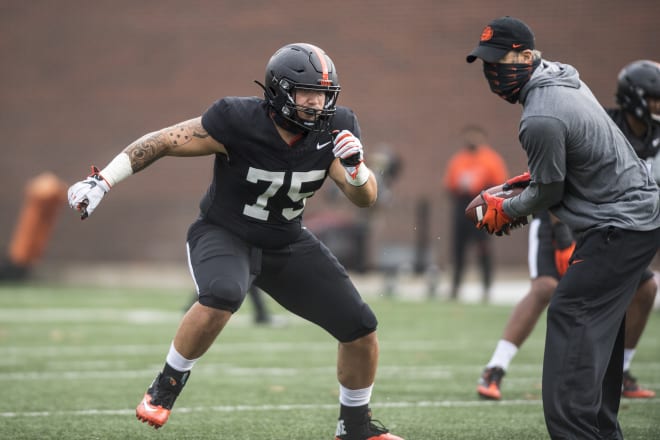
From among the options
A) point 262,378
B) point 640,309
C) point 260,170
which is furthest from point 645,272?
point 262,378

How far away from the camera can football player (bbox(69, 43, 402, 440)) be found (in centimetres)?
492

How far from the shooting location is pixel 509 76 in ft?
15.7

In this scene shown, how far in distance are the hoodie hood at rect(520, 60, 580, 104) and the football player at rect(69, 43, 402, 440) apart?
2.78ft

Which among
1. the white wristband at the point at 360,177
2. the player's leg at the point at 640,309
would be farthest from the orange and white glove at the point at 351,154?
the player's leg at the point at 640,309

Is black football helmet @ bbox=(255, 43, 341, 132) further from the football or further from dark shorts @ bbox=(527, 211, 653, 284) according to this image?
dark shorts @ bbox=(527, 211, 653, 284)

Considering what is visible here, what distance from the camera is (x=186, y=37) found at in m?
20.7

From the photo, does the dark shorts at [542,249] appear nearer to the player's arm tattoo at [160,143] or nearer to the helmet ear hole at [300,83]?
the helmet ear hole at [300,83]

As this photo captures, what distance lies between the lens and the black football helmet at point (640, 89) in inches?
246

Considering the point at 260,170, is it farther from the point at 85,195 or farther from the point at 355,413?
the point at 355,413

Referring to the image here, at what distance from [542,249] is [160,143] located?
2945mm

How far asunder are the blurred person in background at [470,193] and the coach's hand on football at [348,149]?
9.56 m

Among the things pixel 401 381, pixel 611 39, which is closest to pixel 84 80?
pixel 611 39

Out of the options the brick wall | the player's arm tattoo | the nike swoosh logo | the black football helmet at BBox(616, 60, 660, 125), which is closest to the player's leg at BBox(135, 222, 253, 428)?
the nike swoosh logo

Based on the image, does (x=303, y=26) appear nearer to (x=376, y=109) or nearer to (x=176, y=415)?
(x=376, y=109)
